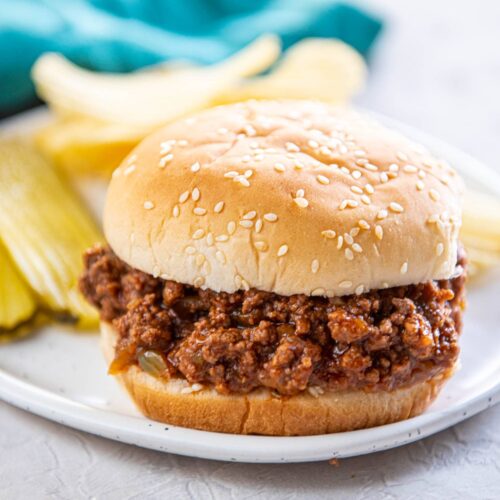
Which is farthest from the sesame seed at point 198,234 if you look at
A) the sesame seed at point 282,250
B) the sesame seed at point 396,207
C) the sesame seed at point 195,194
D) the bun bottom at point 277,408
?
the sesame seed at point 396,207

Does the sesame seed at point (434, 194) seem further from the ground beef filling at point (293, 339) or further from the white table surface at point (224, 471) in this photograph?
the white table surface at point (224, 471)

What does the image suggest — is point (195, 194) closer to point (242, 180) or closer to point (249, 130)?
point (242, 180)

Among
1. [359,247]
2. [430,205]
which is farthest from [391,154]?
[359,247]

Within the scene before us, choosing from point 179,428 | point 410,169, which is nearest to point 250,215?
point 410,169

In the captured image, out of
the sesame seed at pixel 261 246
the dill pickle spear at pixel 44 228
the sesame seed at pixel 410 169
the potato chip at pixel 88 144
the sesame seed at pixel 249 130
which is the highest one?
the sesame seed at pixel 410 169

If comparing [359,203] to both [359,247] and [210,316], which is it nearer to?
[359,247]

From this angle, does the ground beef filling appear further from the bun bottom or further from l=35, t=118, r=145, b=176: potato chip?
l=35, t=118, r=145, b=176: potato chip

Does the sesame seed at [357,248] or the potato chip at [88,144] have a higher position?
the sesame seed at [357,248]
